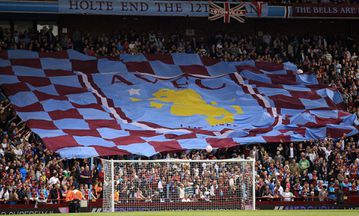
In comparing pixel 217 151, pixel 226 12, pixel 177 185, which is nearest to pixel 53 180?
pixel 177 185

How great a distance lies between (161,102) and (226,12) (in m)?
6.16

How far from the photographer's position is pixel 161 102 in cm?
3609

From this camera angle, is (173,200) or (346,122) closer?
(173,200)

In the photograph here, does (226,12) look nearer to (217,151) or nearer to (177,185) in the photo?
(217,151)

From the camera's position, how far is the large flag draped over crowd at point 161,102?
107 feet

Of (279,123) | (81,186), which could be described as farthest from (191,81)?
(81,186)

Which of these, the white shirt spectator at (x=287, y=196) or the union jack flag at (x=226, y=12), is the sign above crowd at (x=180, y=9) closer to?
the union jack flag at (x=226, y=12)

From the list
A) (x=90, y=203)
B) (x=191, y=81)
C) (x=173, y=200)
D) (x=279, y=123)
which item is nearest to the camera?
(x=173, y=200)

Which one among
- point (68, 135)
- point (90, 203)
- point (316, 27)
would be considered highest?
point (316, 27)

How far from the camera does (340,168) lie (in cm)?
3250

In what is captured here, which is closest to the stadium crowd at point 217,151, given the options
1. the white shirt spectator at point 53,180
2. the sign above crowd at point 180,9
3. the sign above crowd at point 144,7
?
the white shirt spectator at point 53,180

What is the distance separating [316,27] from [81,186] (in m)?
19.8

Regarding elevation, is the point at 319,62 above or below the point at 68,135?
above

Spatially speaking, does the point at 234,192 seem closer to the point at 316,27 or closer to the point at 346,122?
the point at 346,122
